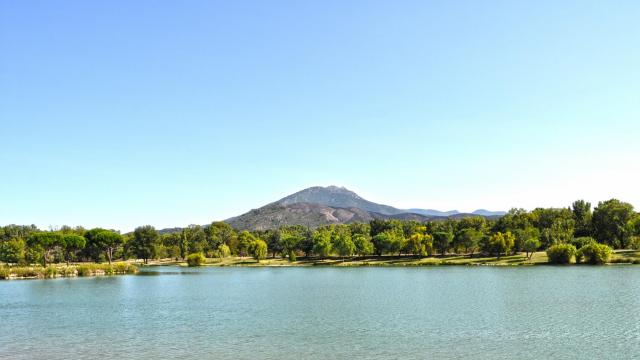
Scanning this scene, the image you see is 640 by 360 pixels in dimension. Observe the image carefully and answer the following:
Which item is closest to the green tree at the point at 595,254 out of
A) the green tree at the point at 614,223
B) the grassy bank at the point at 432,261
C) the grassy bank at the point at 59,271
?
the grassy bank at the point at 432,261

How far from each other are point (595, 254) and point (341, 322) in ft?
340

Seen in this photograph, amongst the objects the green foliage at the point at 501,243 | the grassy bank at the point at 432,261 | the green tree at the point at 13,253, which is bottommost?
the grassy bank at the point at 432,261

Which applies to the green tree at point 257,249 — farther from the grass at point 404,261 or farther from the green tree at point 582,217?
the green tree at point 582,217

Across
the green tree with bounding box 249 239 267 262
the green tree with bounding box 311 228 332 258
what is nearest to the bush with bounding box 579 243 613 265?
the green tree with bounding box 311 228 332 258

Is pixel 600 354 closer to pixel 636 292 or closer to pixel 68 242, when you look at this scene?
pixel 636 292

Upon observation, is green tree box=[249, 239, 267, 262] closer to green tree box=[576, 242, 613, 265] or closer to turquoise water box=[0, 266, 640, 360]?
turquoise water box=[0, 266, 640, 360]

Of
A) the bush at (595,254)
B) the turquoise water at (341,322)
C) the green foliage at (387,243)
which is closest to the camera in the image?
the turquoise water at (341,322)

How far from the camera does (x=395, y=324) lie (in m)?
48.7

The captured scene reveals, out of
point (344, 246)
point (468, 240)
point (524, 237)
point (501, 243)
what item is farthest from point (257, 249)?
point (524, 237)

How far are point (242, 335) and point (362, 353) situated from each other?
1312 cm

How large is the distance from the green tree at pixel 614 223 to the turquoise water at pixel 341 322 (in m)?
87.9

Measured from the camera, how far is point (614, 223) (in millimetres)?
163750

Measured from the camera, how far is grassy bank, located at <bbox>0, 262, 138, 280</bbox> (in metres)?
128

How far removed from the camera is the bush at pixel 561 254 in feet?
435
